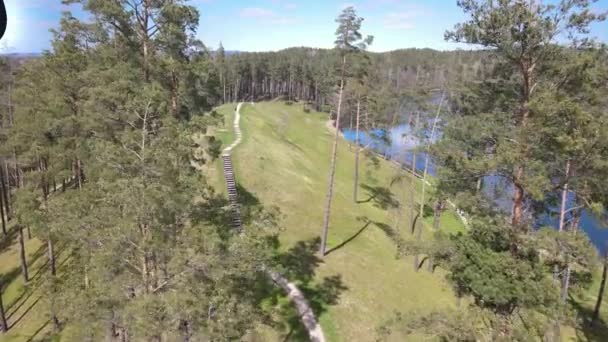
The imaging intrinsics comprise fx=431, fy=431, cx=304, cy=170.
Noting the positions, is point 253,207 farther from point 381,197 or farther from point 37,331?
point 381,197

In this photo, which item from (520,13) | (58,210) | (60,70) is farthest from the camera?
(60,70)

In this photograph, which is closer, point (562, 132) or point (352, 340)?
point (562, 132)

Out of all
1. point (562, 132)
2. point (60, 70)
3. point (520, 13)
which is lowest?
point (562, 132)

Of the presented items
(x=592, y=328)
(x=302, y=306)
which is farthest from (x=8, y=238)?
(x=592, y=328)

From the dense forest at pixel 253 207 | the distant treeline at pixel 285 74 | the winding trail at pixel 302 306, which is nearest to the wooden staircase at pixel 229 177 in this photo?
the winding trail at pixel 302 306

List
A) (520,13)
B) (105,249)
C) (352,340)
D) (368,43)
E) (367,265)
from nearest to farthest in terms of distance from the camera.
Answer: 1. (520,13)
2. (105,249)
3. (352,340)
4. (368,43)
5. (367,265)

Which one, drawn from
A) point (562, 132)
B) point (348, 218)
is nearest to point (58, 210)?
point (562, 132)

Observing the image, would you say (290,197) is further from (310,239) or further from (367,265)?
(367,265)
